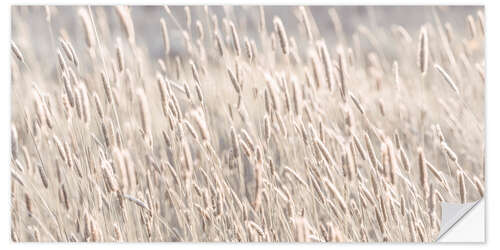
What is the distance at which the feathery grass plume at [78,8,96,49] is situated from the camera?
2.14 m

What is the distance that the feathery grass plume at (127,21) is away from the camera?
2.22 metres

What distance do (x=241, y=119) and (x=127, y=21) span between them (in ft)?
1.63

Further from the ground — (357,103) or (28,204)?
(357,103)

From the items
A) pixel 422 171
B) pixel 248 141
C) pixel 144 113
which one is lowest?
pixel 422 171

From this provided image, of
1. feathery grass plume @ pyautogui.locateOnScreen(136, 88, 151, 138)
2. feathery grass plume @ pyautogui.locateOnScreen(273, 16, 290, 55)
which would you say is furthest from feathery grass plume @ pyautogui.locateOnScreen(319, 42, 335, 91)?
feathery grass plume @ pyautogui.locateOnScreen(136, 88, 151, 138)

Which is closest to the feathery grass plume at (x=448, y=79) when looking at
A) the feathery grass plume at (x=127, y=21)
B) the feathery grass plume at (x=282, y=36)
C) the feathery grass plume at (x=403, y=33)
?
the feathery grass plume at (x=403, y=33)

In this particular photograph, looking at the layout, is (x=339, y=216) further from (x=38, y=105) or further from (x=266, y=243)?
(x=38, y=105)

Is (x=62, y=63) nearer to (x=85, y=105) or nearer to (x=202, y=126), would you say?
(x=85, y=105)

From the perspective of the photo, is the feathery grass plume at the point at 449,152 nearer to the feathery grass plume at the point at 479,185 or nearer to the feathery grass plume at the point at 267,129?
the feathery grass plume at the point at 479,185

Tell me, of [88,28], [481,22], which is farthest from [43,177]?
[481,22]

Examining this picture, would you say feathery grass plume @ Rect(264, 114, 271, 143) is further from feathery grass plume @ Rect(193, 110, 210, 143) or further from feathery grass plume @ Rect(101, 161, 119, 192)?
feathery grass plume @ Rect(101, 161, 119, 192)

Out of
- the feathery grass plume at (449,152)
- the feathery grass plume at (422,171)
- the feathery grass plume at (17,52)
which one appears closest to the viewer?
the feathery grass plume at (422,171)

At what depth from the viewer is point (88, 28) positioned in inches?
84.7

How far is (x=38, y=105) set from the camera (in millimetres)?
2191
